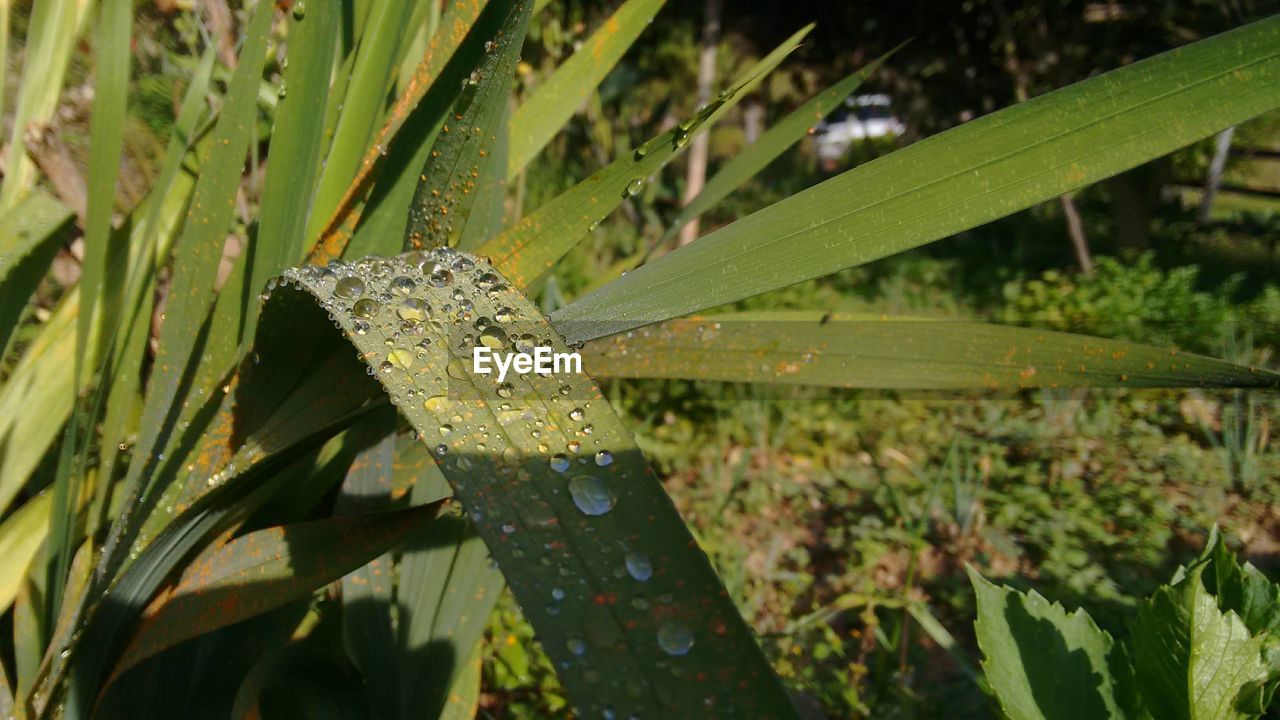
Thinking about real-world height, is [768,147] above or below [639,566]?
above

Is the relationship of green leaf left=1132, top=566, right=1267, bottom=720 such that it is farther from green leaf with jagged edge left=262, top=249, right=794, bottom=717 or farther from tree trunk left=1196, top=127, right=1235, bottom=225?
tree trunk left=1196, top=127, right=1235, bottom=225

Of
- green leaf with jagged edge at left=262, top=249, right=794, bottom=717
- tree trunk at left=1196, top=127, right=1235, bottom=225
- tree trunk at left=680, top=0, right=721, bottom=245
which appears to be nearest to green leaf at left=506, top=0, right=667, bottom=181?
green leaf with jagged edge at left=262, top=249, right=794, bottom=717

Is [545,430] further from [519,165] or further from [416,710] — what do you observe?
[519,165]

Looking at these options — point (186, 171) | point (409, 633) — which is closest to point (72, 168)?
point (186, 171)

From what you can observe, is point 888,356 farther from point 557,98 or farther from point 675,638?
point 557,98

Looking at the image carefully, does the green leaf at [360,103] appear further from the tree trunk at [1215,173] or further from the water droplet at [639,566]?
the tree trunk at [1215,173]

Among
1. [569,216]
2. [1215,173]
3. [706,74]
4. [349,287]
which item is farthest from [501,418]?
[1215,173]
